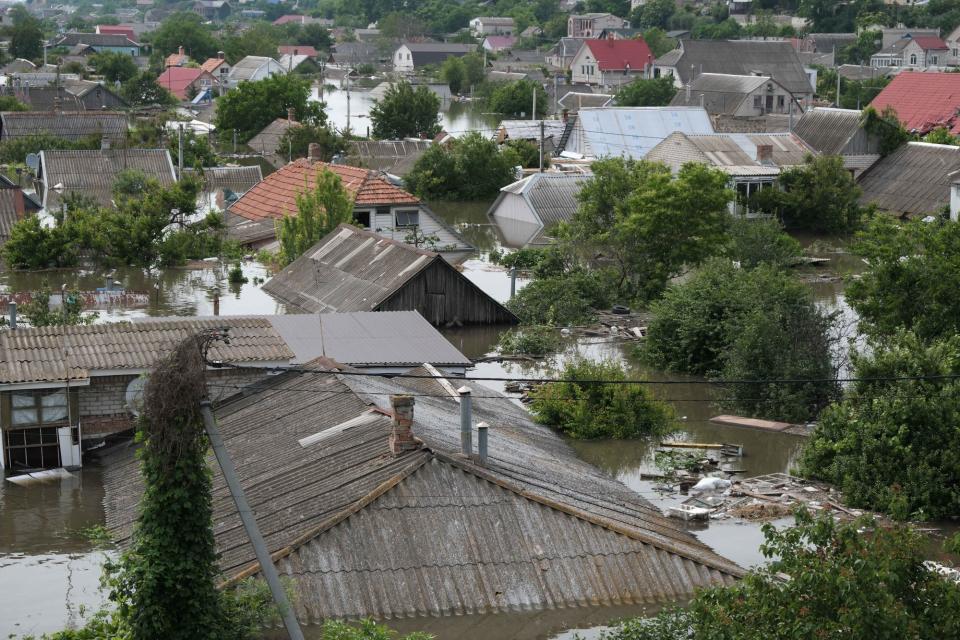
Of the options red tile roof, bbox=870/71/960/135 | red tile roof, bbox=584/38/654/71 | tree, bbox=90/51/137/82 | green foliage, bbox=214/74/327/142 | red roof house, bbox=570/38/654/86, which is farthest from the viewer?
red tile roof, bbox=584/38/654/71

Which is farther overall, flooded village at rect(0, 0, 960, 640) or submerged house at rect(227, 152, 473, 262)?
submerged house at rect(227, 152, 473, 262)

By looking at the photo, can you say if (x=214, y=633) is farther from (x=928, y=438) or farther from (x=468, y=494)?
(x=928, y=438)

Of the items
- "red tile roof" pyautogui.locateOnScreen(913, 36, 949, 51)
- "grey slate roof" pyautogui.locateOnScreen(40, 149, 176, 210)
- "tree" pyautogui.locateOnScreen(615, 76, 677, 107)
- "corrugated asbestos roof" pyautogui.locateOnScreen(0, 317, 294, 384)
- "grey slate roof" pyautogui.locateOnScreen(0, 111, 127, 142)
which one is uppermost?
"red tile roof" pyautogui.locateOnScreen(913, 36, 949, 51)

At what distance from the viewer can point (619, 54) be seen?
318 ft

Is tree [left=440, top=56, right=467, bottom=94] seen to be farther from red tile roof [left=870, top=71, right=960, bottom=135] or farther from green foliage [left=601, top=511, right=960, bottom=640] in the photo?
green foliage [left=601, top=511, right=960, bottom=640]

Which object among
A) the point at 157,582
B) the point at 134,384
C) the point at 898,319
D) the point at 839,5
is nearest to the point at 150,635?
the point at 157,582

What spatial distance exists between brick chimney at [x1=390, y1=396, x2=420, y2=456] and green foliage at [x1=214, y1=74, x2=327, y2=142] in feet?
159

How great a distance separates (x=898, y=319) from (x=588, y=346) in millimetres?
7038

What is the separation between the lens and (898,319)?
24000mm

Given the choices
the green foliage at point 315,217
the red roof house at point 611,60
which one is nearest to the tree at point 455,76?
the red roof house at point 611,60

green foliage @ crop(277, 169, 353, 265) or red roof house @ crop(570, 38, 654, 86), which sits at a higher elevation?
red roof house @ crop(570, 38, 654, 86)

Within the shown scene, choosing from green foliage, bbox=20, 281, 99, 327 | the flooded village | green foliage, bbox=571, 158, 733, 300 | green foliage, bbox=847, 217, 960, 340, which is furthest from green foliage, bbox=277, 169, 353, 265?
green foliage, bbox=847, 217, 960, 340

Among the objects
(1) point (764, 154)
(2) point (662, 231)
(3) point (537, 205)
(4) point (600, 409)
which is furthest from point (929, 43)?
(4) point (600, 409)

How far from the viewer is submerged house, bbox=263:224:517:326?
28844mm
